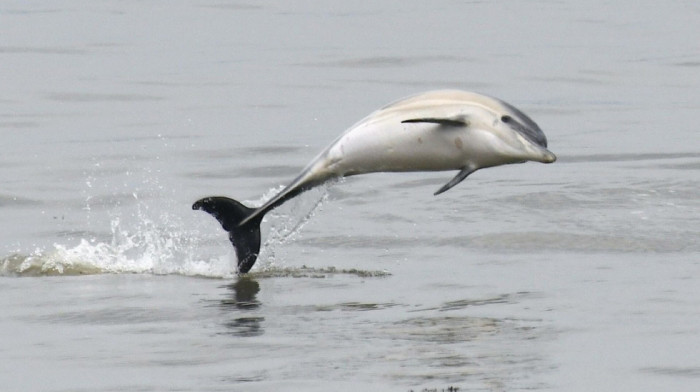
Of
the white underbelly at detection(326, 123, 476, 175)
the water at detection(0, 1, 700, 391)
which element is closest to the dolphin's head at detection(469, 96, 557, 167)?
the white underbelly at detection(326, 123, 476, 175)

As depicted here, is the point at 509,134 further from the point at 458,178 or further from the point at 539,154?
the point at 458,178

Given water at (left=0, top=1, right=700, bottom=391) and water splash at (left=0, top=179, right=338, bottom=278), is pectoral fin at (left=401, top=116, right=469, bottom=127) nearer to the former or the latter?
water at (left=0, top=1, right=700, bottom=391)

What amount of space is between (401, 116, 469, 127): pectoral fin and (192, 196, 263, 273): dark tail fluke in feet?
5.15

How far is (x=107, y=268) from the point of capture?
37.9 feet

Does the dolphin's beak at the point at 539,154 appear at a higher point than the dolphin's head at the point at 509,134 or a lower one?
lower

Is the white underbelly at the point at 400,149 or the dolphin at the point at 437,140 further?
the white underbelly at the point at 400,149

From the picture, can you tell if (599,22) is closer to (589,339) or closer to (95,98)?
(95,98)

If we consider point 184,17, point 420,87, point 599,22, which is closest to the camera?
point 420,87

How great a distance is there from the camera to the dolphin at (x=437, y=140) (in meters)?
9.57

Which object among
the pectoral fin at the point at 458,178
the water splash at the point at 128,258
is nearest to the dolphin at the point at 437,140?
the pectoral fin at the point at 458,178

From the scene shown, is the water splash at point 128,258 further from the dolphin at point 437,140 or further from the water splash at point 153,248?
the dolphin at point 437,140

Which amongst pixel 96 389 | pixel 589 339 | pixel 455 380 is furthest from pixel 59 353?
pixel 589 339

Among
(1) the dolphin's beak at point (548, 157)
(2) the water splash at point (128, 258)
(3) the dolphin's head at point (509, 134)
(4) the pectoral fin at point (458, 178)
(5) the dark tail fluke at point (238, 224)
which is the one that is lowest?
(2) the water splash at point (128, 258)

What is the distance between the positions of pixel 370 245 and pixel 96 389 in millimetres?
4795
